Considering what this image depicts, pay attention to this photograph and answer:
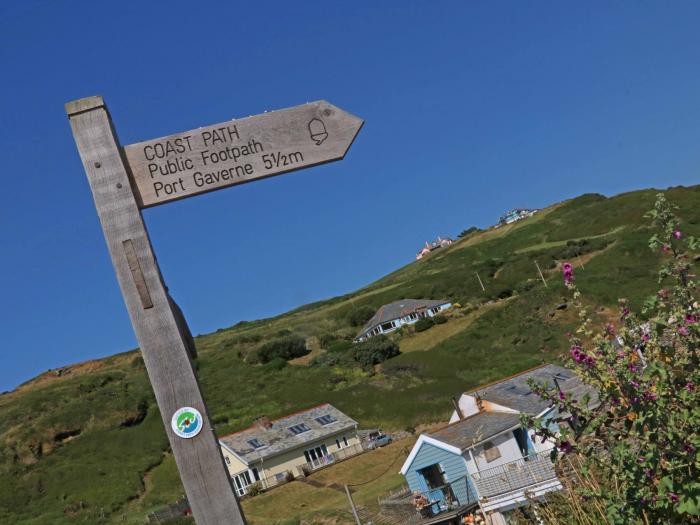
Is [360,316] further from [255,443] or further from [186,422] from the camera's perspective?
[186,422]

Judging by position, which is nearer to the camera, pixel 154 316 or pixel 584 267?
pixel 154 316

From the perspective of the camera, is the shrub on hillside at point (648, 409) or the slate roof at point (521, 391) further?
the slate roof at point (521, 391)

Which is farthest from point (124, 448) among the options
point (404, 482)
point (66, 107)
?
point (66, 107)

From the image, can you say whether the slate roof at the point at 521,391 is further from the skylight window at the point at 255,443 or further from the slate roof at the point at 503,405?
the skylight window at the point at 255,443

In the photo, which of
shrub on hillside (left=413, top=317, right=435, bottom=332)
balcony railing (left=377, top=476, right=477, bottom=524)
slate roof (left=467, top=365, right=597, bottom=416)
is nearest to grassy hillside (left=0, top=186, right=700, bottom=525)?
shrub on hillside (left=413, top=317, right=435, bottom=332)

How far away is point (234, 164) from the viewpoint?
3.70 meters

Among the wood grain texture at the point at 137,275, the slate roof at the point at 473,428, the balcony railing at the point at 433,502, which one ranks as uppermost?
the wood grain texture at the point at 137,275

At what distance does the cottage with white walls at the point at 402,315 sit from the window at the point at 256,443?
33.7 meters

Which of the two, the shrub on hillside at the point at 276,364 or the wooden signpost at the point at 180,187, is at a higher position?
the shrub on hillside at the point at 276,364

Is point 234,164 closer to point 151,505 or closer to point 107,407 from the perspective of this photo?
point 151,505

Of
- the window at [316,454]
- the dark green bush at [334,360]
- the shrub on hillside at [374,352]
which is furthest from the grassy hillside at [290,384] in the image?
the window at [316,454]

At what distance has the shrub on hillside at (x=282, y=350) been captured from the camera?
257 feet

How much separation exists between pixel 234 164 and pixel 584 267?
244ft

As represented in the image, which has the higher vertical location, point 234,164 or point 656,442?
point 234,164
